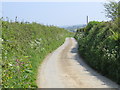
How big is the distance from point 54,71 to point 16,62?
3.21m

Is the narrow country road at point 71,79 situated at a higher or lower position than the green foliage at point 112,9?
lower

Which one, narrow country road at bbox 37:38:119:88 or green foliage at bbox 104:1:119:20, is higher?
green foliage at bbox 104:1:119:20

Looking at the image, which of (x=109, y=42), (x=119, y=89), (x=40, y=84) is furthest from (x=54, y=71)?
(x=119, y=89)

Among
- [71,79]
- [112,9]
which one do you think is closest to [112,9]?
[112,9]

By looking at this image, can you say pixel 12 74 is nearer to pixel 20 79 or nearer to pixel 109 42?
pixel 20 79

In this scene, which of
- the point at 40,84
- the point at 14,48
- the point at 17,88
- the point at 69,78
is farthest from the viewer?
the point at 14,48

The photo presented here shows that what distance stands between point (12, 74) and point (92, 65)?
6844 millimetres

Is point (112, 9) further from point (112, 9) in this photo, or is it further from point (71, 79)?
point (71, 79)

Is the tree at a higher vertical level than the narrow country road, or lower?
higher

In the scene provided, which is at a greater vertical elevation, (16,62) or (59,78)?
(16,62)

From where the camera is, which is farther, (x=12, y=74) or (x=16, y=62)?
(x=16, y=62)

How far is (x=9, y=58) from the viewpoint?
10.6m

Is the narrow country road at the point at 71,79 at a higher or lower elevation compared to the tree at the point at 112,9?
lower

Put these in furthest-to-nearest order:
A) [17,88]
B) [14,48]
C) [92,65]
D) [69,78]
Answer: [92,65] → [14,48] → [69,78] → [17,88]
